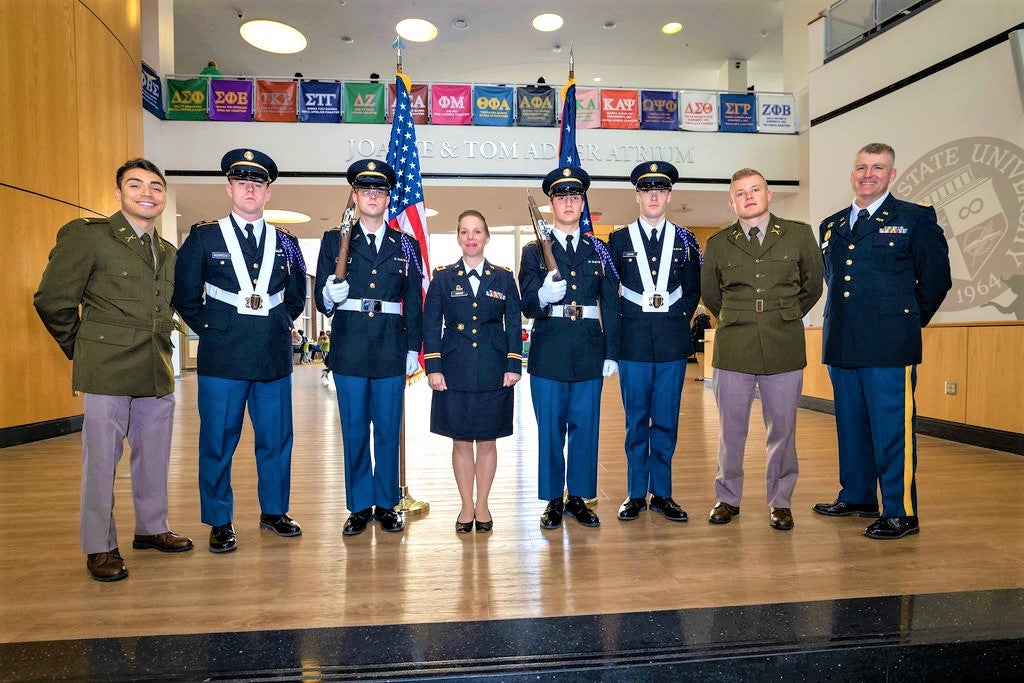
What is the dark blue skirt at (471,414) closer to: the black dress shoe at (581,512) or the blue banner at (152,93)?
the black dress shoe at (581,512)

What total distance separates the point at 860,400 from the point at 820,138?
5.78m

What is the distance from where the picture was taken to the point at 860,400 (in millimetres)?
3008

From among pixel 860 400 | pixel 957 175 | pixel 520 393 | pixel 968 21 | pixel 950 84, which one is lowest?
pixel 520 393

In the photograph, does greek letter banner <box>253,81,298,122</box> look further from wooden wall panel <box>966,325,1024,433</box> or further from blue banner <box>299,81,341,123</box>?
wooden wall panel <box>966,325,1024,433</box>

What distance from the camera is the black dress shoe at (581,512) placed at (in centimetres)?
294

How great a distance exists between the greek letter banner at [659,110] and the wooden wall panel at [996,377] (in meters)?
7.23

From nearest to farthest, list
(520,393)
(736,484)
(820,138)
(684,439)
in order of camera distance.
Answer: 1. (736,484)
2. (684,439)
3. (820,138)
4. (520,393)

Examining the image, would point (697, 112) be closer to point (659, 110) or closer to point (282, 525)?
point (659, 110)

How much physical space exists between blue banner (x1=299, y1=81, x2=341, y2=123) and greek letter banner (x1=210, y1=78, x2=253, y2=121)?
854 mm

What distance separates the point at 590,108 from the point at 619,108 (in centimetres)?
54

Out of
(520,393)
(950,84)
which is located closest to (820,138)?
(950,84)

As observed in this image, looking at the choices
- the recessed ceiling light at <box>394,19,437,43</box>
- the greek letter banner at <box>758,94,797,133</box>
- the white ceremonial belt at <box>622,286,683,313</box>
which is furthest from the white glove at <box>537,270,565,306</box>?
the greek letter banner at <box>758,94,797,133</box>

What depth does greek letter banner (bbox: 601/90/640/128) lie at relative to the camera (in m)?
11.0

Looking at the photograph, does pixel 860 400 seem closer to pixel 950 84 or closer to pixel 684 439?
pixel 684 439
